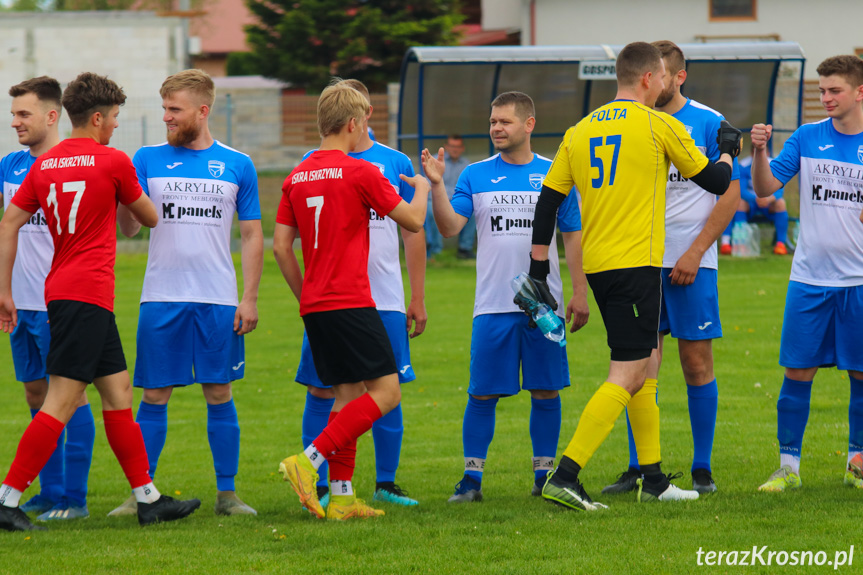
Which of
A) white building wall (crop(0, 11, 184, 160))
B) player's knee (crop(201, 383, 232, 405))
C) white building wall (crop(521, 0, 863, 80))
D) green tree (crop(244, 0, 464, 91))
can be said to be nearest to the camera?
player's knee (crop(201, 383, 232, 405))

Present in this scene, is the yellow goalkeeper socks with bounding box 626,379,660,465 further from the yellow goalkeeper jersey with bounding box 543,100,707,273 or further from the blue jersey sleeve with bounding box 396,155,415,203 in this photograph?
the blue jersey sleeve with bounding box 396,155,415,203

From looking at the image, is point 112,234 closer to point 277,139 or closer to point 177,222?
point 177,222

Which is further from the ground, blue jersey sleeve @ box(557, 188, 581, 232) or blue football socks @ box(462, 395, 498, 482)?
→ blue jersey sleeve @ box(557, 188, 581, 232)

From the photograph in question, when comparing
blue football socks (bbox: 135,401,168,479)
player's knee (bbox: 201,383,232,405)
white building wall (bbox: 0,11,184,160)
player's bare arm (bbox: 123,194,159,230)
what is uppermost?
white building wall (bbox: 0,11,184,160)

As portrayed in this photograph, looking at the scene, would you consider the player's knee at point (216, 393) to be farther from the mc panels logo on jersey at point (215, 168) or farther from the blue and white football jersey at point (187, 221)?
the mc panels logo on jersey at point (215, 168)

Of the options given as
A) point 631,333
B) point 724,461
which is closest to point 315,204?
point 631,333

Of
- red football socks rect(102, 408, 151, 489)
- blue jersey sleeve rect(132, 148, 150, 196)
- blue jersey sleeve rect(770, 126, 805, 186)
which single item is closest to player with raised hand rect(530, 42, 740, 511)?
blue jersey sleeve rect(770, 126, 805, 186)

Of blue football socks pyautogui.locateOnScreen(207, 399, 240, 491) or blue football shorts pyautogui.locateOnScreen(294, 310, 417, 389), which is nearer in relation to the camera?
blue football socks pyautogui.locateOnScreen(207, 399, 240, 491)

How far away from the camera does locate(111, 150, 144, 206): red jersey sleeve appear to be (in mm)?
5367

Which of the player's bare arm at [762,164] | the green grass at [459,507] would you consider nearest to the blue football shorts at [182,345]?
the green grass at [459,507]

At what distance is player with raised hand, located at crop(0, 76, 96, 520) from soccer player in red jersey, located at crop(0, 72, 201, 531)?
0.66 m

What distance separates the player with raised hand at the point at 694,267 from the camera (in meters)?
6.01

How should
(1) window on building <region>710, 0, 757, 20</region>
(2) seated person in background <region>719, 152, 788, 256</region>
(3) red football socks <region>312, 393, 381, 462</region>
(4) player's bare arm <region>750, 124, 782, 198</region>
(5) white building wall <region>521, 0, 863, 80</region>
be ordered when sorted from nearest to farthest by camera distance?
1. (3) red football socks <region>312, 393, 381, 462</region>
2. (4) player's bare arm <region>750, 124, 782, 198</region>
3. (2) seated person in background <region>719, 152, 788, 256</region>
4. (5) white building wall <region>521, 0, 863, 80</region>
5. (1) window on building <region>710, 0, 757, 20</region>

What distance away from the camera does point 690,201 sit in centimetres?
617
